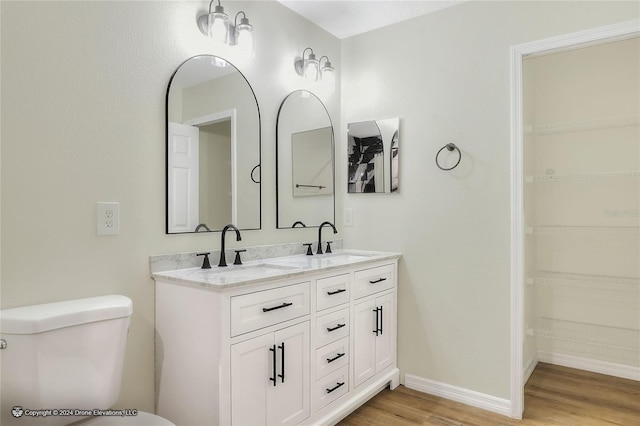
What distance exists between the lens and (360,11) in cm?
257

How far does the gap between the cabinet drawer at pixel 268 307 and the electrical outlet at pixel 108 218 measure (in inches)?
23.4

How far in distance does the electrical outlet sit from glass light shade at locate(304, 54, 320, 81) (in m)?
1.50

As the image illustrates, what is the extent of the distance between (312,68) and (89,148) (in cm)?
151

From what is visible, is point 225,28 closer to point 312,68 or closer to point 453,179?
point 312,68

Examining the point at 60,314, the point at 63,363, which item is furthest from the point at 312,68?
the point at 63,363

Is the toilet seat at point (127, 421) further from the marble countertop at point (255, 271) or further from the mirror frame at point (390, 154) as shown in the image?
the mirror frame at point (390, 154)

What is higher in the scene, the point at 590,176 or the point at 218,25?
the point at 218,25

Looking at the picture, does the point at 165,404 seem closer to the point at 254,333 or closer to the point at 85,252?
the point at 254,333

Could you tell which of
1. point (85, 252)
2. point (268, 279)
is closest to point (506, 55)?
point (268, 279)

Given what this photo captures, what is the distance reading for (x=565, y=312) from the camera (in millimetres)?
3029

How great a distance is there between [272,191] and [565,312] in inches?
92.1

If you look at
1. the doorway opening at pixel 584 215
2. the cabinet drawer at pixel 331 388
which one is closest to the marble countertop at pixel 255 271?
the cabinet drawer at pixel 331 388

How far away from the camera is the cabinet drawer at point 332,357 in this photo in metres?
2.01

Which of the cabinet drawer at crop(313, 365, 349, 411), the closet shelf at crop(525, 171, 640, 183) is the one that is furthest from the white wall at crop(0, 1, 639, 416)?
the cabinet drawer at crop(313, 365, 349, 411)
